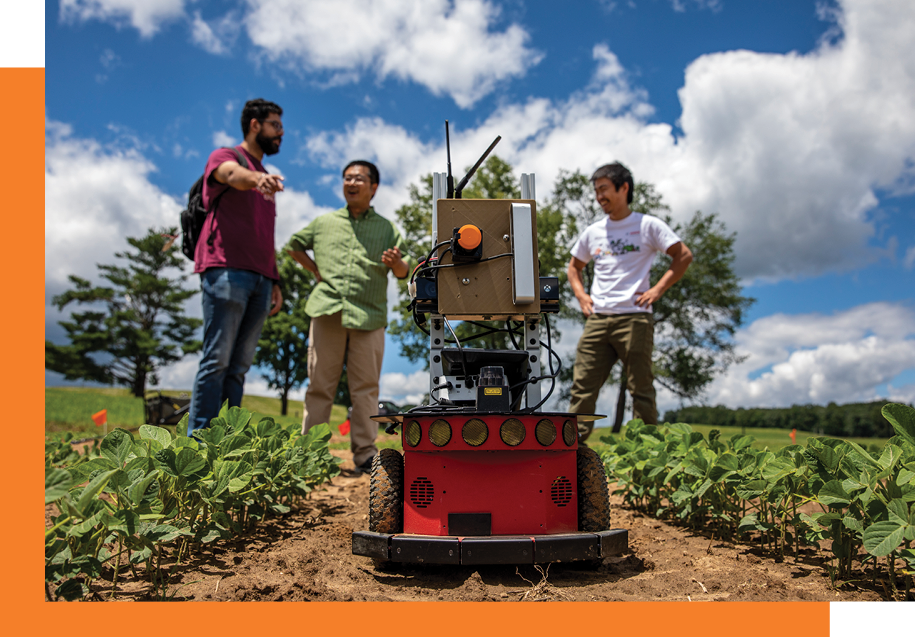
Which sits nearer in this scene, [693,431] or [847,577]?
[847,577]

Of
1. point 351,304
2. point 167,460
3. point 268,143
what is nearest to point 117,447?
point 167,460

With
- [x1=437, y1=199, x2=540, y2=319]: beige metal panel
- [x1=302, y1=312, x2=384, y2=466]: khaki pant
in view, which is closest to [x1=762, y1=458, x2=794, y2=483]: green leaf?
[x1=437, y1=199, x2=540, y2=319]: beige metal panel

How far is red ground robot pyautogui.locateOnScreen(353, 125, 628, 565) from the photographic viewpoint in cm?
196

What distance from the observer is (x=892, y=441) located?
1.93m

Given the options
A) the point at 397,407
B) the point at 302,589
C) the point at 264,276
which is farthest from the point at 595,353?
the point at 302,589

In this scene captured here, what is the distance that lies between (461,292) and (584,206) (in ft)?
73.1

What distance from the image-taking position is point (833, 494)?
189 centimetres

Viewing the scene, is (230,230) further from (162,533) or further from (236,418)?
(162,533)

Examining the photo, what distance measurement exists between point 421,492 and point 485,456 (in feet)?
1.04

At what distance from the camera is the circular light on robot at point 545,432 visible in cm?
211

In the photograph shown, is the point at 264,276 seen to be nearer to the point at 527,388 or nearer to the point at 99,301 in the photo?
the point at 527,388

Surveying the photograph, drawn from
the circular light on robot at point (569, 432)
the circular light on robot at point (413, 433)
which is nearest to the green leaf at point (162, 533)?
the circular light on robot at point (413, 433)

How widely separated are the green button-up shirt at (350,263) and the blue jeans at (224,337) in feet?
2.14

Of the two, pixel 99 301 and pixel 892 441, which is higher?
pixel 99 301
